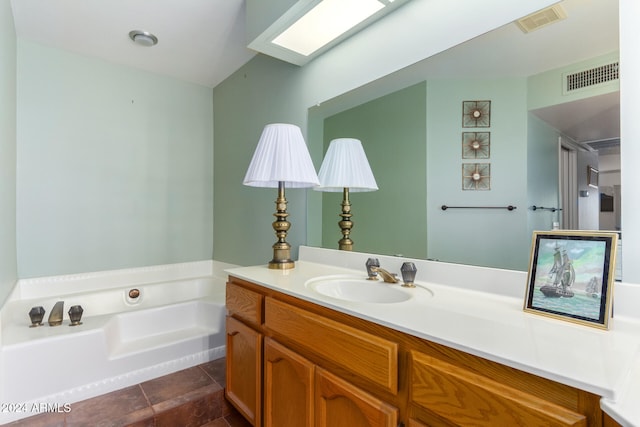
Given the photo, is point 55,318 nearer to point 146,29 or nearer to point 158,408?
point 158,408

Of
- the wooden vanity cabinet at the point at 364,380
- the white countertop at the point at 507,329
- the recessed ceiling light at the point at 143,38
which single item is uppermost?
the recessed ceiling light at the point at 143,38

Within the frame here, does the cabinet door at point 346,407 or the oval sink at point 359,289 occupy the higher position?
the oval sink at point 359,289

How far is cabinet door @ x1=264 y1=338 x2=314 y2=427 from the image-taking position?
1044mm

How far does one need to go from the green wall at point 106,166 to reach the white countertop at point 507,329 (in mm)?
1998

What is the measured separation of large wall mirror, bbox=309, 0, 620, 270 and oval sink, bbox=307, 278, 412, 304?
0.73 ft

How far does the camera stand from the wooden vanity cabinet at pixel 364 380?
58 centimetres

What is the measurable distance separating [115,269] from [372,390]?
263 centimetres

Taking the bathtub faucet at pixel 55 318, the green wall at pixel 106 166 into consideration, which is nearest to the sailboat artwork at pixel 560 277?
the bathtub faucet at pixel 55 318

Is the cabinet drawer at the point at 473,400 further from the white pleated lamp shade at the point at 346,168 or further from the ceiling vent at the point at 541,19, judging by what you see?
the ceiling vent at the point at 541,19

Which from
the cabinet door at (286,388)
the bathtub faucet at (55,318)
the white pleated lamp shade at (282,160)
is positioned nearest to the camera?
the cabinet door at (286,388)

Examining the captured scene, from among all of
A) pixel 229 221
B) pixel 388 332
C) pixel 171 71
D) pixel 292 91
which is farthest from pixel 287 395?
pixel 171 71

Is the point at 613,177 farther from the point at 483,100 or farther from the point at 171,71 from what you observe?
the point at 171,71

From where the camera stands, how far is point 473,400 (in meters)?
0.64

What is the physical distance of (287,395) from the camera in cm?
114
